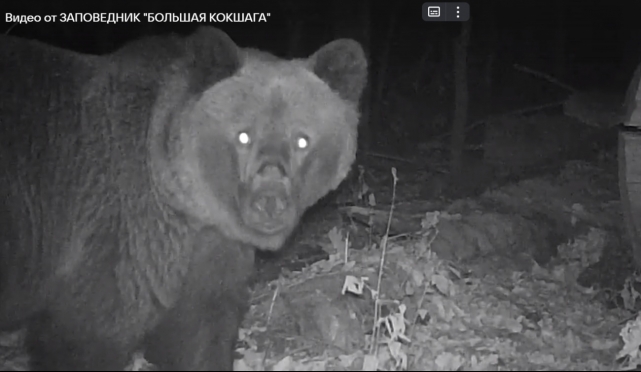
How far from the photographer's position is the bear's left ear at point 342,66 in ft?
6.97

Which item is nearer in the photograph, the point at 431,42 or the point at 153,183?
the point at 153,183

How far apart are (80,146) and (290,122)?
0.65m

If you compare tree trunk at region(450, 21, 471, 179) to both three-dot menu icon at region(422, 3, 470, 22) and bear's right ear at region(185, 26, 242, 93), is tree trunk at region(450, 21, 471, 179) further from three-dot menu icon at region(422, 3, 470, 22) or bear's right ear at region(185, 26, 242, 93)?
bear's right ear at region(185, 26, 242, 93)

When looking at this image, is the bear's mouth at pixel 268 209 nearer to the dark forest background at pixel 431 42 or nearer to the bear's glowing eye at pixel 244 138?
the bear's glowing eye at pixel 244 138

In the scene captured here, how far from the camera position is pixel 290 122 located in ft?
6.65

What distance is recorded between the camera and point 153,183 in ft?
6.68

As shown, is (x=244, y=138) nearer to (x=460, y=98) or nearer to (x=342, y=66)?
(x=342, y=66)

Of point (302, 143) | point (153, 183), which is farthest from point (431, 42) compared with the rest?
point (153, 183)

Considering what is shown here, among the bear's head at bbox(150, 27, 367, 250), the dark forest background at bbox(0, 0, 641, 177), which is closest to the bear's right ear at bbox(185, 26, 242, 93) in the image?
the bear's head at bbox(150, 27, 367, 250)

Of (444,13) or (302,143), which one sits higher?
(444,13)

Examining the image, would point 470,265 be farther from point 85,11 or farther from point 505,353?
point 85,11

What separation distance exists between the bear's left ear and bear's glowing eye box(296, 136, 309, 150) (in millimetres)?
216

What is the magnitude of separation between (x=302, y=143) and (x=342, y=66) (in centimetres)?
30

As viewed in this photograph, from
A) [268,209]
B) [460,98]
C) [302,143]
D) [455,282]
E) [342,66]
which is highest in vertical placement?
[342,66]
